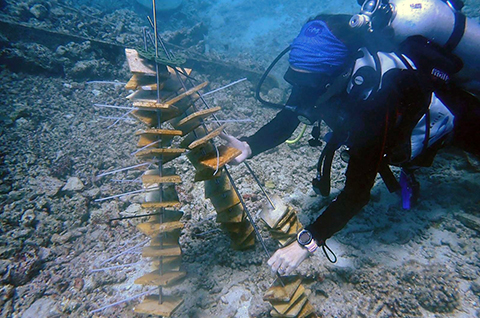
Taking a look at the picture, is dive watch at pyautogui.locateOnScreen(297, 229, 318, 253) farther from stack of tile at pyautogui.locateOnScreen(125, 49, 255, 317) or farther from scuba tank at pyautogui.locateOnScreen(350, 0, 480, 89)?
scuba tank at pyautogui.locateOnScreen(350, 0, 480, 89)

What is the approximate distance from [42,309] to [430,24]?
15.8 ft

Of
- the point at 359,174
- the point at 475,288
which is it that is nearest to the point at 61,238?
the point at 359,174

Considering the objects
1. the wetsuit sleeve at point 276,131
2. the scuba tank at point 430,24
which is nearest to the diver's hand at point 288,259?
the wetsuit sleeve at point 276,131

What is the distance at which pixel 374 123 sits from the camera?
1624 mm

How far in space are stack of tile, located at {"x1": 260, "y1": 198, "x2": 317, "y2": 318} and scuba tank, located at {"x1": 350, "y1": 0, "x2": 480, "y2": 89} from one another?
1.78m

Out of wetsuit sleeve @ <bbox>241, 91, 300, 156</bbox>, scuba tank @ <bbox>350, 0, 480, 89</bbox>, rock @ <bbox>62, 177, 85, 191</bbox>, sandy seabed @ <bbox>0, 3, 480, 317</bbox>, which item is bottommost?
sandy seabed @ <bbox>0, 3, 480, 317</bbox>

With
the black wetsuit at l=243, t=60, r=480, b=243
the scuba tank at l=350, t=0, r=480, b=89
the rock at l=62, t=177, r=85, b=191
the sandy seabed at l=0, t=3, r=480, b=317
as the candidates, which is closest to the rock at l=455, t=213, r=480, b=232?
the sandy seabed at l=0, t=3, r=480, b=317

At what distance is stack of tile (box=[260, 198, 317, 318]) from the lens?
1786mm

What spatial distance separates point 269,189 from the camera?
11.6 ft

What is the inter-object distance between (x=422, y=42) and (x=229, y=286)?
2910mm

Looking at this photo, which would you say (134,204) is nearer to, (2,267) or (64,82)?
(2,267)

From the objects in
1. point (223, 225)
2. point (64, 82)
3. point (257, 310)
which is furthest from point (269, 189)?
point (64, 82)

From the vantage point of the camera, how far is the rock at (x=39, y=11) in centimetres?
771

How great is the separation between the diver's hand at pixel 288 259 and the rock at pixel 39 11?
11.1 metres
